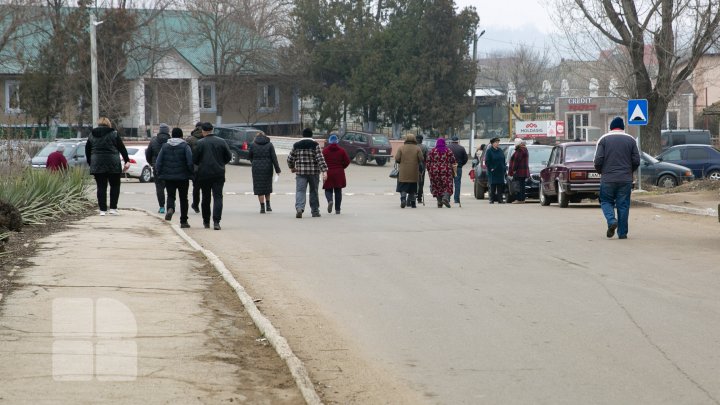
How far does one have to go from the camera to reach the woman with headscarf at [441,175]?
24797 mm

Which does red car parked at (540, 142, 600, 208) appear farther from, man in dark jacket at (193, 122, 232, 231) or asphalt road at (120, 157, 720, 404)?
man in dark jacket at (193, 122, 232, 231)

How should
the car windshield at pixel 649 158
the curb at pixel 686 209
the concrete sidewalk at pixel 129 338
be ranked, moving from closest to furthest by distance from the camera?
1. the concrete sidewalk at pixel 129 338
2. the curb at pixel 686 209
3. the car windshield at pixel 649 158

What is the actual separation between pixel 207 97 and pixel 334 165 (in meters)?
46.7

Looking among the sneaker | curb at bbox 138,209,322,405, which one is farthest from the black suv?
curb at bbox 138,209,322,405

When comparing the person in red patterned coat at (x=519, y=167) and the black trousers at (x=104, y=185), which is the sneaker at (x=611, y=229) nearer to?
the black trousers at (x=104, y=185)

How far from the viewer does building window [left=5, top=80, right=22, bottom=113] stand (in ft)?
185

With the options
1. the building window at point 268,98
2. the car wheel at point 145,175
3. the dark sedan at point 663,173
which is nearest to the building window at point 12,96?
the building window at point 268,98

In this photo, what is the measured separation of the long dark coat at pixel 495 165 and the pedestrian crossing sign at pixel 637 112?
332 centimetres

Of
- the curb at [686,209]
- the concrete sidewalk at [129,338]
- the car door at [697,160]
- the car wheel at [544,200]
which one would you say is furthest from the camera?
the car door at [697,160]

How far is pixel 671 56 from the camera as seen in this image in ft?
102

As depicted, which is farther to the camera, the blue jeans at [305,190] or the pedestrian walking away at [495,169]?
the pedestrian walking away at [495,169]

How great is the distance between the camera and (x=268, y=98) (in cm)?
6888

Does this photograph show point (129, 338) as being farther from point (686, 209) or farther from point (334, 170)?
point (686, 209)

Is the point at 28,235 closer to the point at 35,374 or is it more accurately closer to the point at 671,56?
the point at 35,374
